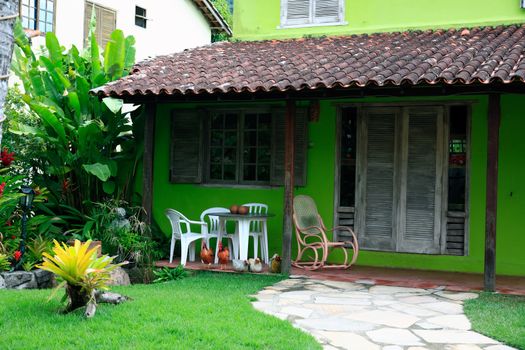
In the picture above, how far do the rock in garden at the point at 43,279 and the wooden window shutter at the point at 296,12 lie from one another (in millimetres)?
6213

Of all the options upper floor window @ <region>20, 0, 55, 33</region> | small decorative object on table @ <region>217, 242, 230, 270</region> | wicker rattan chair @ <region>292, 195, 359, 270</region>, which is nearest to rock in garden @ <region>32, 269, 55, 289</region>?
small decorative object on table @ <region>217, 242, 230, 270</region>

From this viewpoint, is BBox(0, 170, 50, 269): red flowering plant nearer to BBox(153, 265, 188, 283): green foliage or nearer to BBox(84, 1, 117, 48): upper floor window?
BBox(153, 265, 188, 283): green foliage

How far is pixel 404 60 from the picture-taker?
8.67m

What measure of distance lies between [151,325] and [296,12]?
770cm

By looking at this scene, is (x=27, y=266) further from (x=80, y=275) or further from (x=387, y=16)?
(x=387, y=16)

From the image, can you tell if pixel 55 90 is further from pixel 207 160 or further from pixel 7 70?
pixel 7 70

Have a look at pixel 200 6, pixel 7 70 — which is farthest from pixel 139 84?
pixel 200 6

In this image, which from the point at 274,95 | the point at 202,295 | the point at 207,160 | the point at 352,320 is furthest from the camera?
the point at 207,160

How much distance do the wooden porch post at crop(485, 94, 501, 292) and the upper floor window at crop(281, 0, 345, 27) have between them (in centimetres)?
445

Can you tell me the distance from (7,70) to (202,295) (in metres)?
4.29

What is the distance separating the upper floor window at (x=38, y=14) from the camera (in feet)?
47.0

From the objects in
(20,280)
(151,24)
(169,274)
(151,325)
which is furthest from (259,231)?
(151,24)

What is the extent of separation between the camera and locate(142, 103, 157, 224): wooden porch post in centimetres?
960

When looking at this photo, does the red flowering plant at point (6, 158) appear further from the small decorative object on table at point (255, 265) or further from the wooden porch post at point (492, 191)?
the wooden porch post at point (492, 191)
